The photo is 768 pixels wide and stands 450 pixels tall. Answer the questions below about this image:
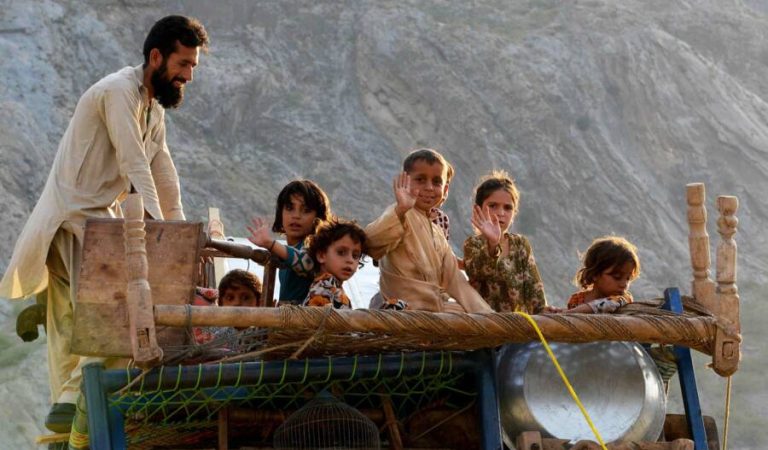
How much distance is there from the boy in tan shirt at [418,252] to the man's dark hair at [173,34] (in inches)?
43.9

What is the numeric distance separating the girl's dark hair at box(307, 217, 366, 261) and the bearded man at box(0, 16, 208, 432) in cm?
71

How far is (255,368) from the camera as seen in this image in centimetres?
587

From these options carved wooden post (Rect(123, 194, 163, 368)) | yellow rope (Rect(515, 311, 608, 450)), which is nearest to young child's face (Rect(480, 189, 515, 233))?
yellow rope (Rect(515, 311, 608, 450))

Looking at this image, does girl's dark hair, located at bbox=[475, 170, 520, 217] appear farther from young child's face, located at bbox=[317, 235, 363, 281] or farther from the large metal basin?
the large metal basin

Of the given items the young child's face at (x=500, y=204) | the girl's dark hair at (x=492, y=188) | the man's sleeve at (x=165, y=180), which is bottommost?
the young child's face at (x=500, y=204)

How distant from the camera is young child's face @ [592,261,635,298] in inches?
274

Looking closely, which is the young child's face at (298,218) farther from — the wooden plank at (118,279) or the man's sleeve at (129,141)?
the wooden plank at (118,279)

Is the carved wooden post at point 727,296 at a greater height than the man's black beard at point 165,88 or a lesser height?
lesser

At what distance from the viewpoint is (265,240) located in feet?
21.9

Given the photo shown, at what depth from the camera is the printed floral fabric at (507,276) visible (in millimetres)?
7000

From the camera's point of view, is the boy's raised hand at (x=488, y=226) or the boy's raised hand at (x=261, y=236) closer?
the boy's raised hand at (x=261, y=236)

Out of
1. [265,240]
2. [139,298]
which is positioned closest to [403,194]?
[265,240]

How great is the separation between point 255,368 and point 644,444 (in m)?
1.47

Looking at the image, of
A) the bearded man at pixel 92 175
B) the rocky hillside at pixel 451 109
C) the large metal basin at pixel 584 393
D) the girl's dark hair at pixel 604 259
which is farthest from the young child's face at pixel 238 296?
the rocky hillside at pixel 451 109
